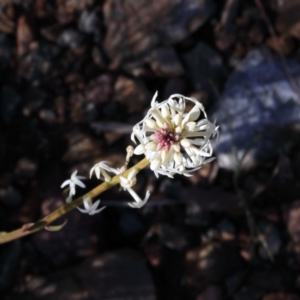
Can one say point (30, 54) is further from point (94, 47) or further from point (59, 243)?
point (59, 243)

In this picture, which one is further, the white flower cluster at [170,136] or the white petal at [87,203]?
the white petal at [87,203]

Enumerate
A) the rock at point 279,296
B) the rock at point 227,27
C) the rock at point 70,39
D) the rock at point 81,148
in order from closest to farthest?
1. the rock at point 279,296
2. the rock at point 81,148
3. the rock at point 70,39
4. the rock at point 227,27

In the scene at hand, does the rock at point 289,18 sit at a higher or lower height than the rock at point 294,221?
higher

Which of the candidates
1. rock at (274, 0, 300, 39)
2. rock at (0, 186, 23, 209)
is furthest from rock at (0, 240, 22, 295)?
rock at (274, 0, 300, 39)

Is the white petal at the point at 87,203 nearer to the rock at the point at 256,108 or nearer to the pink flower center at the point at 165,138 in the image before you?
the pink flower center at the point at 165,138

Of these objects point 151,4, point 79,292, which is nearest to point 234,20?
point 151,4

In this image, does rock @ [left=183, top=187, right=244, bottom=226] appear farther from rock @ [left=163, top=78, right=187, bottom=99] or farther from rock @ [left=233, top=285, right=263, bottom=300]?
rock @ [left=163, top=78, right=187, bottom=99]

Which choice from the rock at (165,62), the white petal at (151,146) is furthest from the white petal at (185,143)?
the rock at (165,62)
